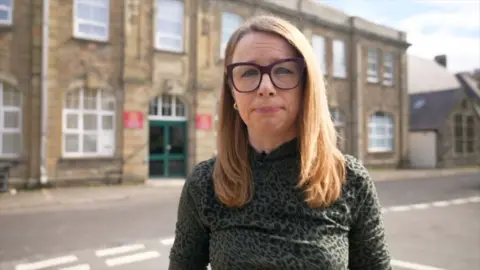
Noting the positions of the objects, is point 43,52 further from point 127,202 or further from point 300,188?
point 300,188

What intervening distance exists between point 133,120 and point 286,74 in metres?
13.9

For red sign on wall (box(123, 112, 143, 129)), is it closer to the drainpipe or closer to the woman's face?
the drainpipe

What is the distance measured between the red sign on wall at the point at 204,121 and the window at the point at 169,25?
292cm

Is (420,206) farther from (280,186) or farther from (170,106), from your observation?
(170,106)

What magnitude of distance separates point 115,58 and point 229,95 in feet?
45.8

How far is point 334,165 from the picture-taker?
1417 mm

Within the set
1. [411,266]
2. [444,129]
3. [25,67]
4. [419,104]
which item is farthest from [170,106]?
[419,104]

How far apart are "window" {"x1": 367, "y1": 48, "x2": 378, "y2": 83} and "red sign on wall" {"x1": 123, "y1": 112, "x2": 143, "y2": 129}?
14.8 metres

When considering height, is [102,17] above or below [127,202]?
above

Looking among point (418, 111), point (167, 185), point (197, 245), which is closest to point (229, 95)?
point (197, 245)

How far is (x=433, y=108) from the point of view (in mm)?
27922

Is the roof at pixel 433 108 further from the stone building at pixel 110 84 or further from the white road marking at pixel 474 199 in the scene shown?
the white road marking at pixel 474 199

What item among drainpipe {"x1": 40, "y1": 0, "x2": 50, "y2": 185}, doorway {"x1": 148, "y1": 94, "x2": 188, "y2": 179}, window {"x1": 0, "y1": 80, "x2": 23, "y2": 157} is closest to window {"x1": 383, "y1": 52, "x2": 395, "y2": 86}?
doorway {"x1": 148, "y1": 94, "x2": 188, "y2": 179}

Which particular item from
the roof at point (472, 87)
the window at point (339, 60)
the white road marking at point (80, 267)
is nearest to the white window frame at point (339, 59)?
the window at point (339, 60)
